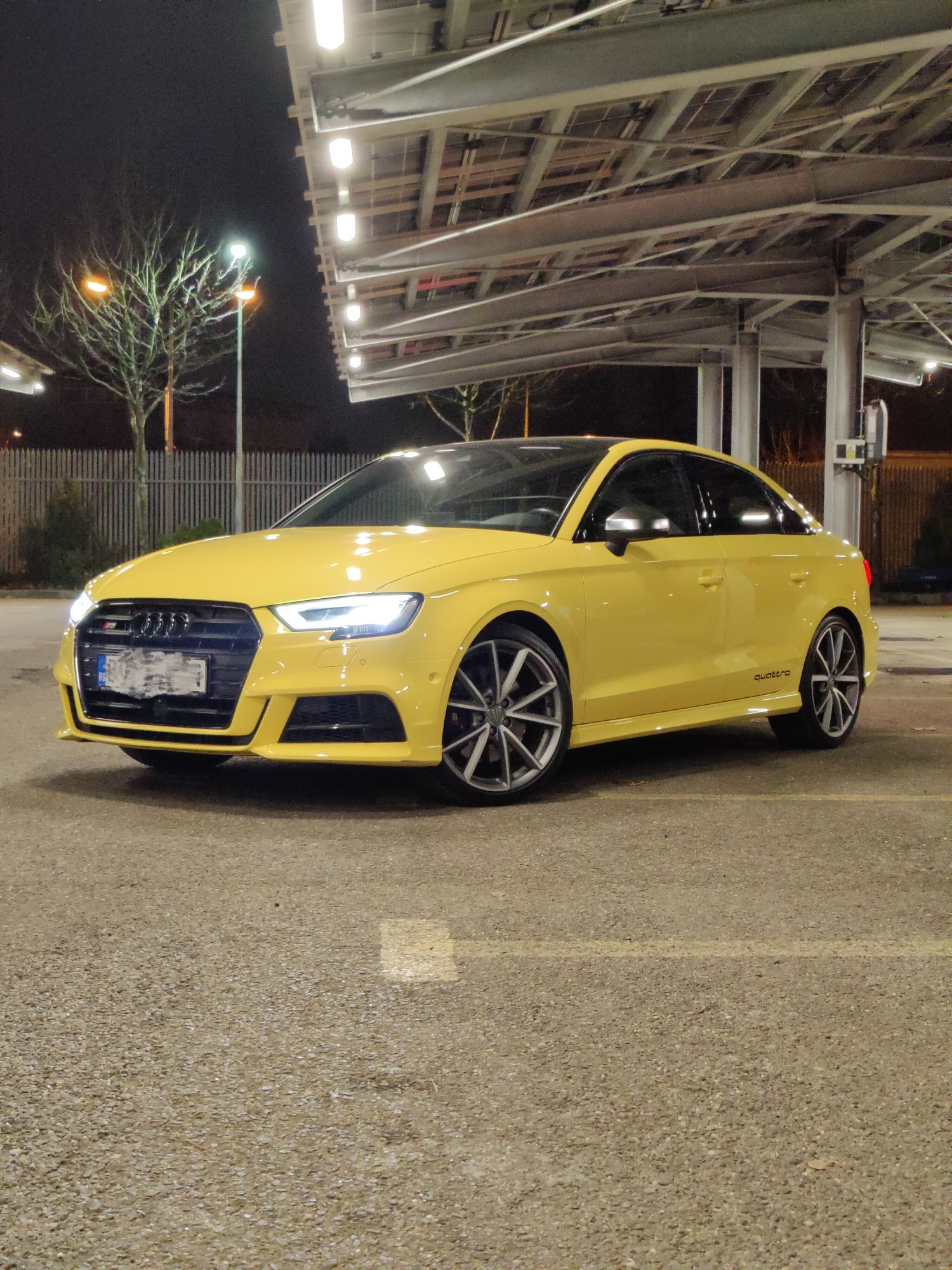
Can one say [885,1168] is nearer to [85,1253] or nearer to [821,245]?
[85,1253]

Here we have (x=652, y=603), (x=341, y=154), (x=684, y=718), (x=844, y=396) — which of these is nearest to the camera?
(x=652, y=603)

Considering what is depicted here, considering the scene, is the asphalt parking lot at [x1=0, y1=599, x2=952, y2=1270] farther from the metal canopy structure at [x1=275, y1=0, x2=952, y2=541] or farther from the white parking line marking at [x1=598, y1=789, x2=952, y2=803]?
the metal canopy structure at [x1=275, y1=0, x2=952, y2=541]

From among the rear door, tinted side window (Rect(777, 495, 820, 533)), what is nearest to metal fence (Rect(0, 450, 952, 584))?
tinted side window (Rect(777, 495, 820, 533))

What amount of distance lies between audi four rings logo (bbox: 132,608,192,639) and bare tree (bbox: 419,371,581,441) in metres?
32.7

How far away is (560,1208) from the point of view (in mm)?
2473

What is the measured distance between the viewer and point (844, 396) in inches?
731

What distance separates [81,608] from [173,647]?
0.66 m

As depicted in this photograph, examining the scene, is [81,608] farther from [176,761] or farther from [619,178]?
[619,178]

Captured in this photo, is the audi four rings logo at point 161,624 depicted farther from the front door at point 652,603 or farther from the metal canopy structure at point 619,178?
the metal canopy structure at point 619,178

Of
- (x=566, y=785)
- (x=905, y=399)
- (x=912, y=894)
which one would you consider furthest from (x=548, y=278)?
(x=905, y=399)

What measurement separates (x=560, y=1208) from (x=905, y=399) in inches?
1945

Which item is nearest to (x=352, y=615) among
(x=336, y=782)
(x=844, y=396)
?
(x=336, y=782)

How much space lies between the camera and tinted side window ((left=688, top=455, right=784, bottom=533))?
7.45m

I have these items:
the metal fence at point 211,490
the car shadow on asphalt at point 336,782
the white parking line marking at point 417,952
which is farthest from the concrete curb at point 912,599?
the white parking line marking at point 417,952
